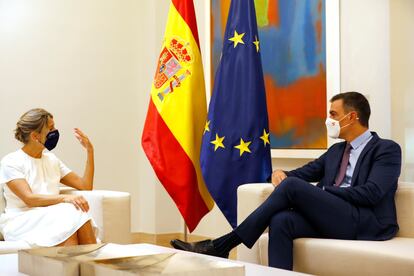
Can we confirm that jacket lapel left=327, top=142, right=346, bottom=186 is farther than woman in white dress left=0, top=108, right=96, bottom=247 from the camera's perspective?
Yes

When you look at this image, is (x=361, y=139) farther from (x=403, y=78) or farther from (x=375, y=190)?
(x=403, y=78)

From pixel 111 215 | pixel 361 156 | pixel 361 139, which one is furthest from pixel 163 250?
pixel 361 139

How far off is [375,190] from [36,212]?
1.89 m

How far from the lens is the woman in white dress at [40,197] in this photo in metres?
3.79

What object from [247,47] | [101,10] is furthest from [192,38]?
[101,10]

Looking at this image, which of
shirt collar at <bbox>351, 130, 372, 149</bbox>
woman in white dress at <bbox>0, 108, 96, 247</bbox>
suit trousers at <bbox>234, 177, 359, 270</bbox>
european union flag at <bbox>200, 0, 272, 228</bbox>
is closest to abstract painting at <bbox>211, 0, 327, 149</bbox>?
european union flag at <bbox>200, 0, 272, 228</bbox>

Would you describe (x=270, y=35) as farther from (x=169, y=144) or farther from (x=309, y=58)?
(x=169, y=144)

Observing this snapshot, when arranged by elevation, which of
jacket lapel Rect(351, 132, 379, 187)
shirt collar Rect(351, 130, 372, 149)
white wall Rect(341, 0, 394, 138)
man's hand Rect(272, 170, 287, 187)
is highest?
white wall Rect(341, 0, 394, 138)

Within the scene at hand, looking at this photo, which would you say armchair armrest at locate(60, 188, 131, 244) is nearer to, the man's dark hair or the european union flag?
the european union flag

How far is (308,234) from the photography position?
3639 mm

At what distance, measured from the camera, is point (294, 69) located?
16.5 feet

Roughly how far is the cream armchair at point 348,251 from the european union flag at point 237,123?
553 millimetres

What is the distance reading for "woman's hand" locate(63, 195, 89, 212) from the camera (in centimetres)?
389

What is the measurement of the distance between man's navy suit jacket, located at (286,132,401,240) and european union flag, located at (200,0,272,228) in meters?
→ 0.84
